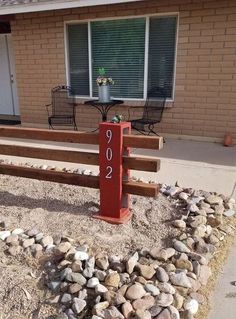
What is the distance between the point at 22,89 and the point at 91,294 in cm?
632

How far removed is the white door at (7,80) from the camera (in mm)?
8609

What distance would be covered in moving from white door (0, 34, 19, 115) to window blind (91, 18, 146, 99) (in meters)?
3.05

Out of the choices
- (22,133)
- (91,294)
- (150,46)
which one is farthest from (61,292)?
(150,46)

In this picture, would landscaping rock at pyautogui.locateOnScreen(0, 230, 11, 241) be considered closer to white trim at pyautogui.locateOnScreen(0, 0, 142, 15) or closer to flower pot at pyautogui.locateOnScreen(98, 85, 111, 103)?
flower pot at pyautogui.locateOnScreen(98, 85, 111, 103)

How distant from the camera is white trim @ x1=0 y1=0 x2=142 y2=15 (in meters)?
5.67

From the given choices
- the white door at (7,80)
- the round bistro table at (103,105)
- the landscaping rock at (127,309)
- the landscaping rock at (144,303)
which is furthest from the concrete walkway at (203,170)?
the white door at (7,80)

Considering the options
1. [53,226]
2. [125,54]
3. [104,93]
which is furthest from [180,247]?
[125,54]

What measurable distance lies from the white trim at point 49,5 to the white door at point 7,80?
2052 mm

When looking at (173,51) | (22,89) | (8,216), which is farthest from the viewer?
(22,89)

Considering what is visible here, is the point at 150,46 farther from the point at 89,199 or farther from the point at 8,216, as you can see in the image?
the point at 8,216

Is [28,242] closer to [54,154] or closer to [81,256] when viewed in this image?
[81,256]

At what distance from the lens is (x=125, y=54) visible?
636cm

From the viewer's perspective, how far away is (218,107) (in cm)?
586

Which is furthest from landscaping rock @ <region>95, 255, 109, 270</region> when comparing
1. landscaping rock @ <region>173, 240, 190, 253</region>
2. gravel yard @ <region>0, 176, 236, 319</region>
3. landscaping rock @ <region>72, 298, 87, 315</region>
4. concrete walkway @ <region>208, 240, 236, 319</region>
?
concrete walkway @ <region>208, 240, 236, 319</region>
